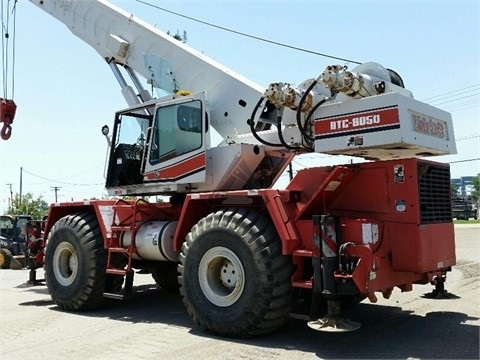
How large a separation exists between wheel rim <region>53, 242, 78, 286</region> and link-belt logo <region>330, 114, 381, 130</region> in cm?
508

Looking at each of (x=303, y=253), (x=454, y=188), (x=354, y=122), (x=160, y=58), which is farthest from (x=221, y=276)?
(x=454, y=188)

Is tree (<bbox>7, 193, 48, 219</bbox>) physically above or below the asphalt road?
above

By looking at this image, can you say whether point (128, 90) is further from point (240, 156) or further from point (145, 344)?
point (145, 344)

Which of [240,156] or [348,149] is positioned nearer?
[348,149]

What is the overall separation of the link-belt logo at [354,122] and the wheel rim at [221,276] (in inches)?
80.3

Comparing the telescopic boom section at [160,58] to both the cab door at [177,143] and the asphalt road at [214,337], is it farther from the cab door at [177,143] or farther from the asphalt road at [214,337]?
the asphalt road at [214,337]

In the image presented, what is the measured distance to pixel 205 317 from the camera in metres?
6.92

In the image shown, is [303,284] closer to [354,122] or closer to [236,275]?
[236,275]

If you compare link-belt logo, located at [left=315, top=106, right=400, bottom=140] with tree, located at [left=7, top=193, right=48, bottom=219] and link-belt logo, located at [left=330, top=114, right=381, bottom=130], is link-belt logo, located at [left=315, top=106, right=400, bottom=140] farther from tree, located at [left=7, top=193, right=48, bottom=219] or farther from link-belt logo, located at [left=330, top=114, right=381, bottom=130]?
tree, located at [left=7, top=193, right=48, bottom=219]

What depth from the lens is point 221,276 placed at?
278 inches

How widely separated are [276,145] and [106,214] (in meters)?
3.13

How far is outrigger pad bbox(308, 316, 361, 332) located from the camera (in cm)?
588

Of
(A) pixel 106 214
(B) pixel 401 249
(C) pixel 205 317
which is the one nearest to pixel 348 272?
(B) pixel 401 249

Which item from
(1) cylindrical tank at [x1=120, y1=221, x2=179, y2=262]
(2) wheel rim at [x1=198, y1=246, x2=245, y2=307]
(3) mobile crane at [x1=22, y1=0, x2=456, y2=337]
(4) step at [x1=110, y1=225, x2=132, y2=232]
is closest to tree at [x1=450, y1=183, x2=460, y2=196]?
(3) mobile crane at [x1=22, y1=0, x2=456, y2=337]
